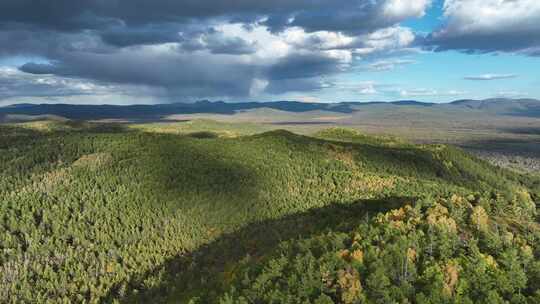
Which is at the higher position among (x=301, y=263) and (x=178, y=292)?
(x=301, y=263)

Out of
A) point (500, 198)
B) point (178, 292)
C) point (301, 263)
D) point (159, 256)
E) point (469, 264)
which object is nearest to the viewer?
point (469, 264)

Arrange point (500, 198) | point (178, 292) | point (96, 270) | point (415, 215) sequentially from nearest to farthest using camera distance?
point (415, 215)
point (500, 198)
point (178, 292)
point (96, 270)

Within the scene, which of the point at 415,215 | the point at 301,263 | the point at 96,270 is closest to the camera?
the point at 301,263

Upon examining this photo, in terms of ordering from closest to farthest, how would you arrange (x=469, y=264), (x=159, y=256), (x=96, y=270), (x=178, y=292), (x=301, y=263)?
(x=469, y=264)
(x=301, y=263)
(x=178, y=292)
(x=96, y=270)
(x=159, y=256)

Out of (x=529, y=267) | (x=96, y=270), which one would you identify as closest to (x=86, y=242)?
(x=96, y=270)

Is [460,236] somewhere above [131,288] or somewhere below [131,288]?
above

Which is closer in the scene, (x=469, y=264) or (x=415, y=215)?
(x=469, y=264)

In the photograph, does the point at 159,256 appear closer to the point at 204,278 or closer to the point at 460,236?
the point at 204,278

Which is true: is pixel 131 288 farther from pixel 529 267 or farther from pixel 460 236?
pixel 529 267

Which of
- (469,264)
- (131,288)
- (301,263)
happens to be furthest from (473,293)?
(131,288)
